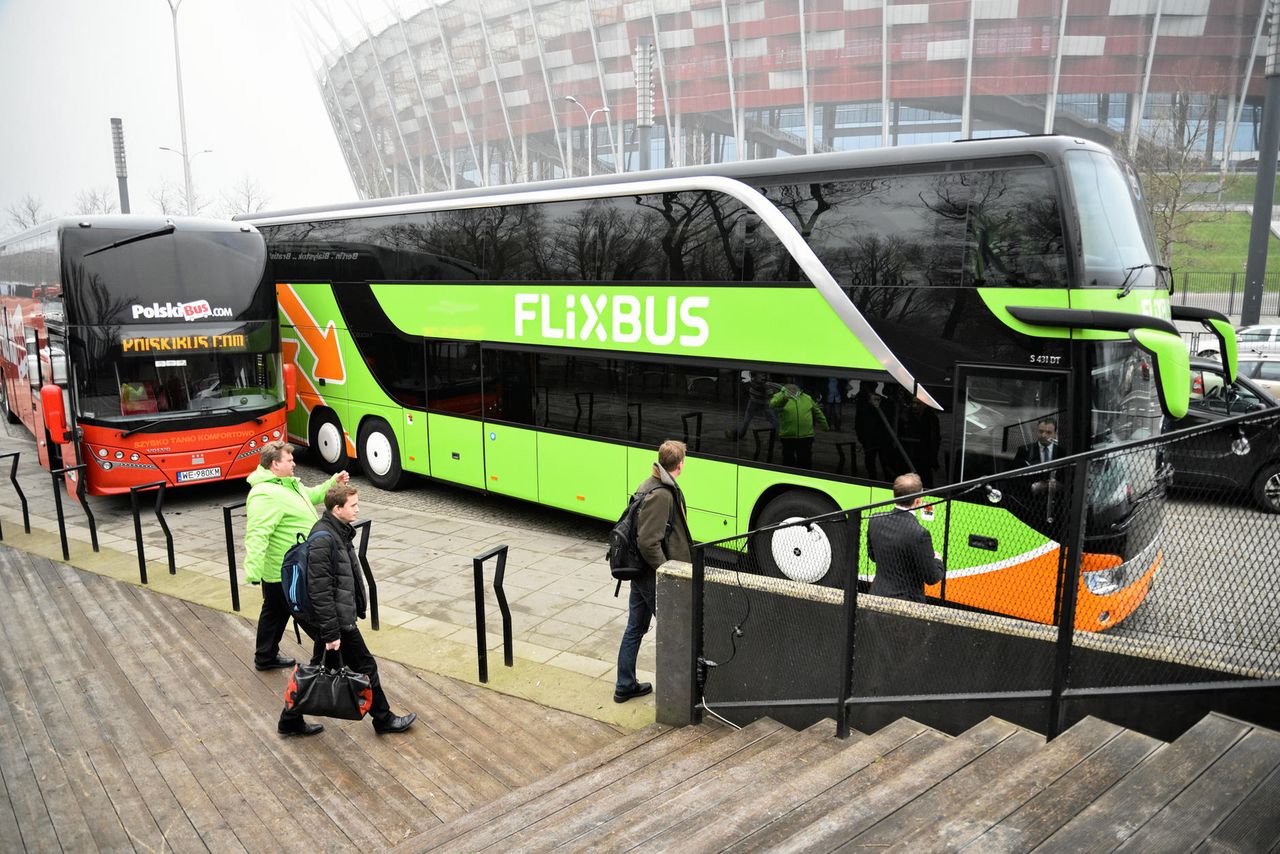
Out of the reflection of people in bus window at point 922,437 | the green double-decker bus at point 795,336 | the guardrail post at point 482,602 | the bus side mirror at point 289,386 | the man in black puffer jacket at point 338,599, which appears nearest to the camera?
the man in black puffer jacket at point 338,599

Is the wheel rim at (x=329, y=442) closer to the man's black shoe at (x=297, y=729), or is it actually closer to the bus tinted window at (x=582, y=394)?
the bus tinted window at (x=582, y=394)

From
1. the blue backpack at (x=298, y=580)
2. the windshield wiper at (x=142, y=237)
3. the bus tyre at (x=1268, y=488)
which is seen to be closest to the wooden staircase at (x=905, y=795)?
the bus tyre at (x=1268, y=488)

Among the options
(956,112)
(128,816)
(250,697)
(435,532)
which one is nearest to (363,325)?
(435,532)

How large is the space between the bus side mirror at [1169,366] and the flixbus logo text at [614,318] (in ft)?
12.5

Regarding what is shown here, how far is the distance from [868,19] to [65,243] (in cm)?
4960

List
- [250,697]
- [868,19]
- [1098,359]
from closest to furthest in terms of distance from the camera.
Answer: [250,697]
[1098,359]
[868,19]

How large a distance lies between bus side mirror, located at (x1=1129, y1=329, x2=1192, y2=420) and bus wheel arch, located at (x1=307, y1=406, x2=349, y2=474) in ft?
35.6

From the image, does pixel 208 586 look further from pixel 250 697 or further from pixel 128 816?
pixel 128 816

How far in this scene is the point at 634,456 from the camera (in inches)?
379

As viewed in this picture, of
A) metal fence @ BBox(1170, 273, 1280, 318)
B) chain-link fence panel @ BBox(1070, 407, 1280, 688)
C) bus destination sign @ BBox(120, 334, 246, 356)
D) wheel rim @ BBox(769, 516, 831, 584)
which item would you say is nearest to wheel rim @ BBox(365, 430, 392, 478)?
bus destination sign @ BBox(120, 334, 246, 356)

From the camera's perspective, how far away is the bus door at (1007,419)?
6617mm

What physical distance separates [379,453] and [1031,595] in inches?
410

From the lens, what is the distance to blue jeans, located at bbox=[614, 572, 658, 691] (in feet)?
19.1

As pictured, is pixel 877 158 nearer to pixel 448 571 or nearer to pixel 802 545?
pixel 802 545
